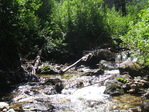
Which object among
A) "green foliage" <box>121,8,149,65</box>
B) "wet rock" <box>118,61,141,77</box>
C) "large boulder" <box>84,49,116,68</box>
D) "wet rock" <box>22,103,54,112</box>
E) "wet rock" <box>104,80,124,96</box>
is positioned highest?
"large boulder" <box>84,49,116,68</box>

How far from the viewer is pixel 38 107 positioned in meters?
5.93

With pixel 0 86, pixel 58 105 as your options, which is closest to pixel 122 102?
pixel 58 105

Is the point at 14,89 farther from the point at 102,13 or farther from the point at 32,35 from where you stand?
the point at 102,13

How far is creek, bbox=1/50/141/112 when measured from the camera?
19.8 feet

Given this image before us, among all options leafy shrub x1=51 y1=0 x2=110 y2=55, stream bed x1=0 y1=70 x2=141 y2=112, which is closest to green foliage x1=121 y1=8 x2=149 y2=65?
stream bed x1=0 y1=70 x2=141 y2=112

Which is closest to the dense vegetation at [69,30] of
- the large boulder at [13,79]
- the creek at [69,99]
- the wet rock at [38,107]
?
the large boulder at [13,79]

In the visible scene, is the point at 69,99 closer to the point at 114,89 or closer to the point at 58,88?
the point at 58,88

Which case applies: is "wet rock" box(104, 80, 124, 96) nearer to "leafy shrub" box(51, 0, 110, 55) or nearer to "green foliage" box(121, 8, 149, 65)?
"green foliage" box(121, 8, 149, 65)

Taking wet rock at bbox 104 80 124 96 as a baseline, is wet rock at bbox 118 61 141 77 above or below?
above

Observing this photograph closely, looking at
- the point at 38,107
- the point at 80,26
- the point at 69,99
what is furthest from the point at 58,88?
the point at 80,26

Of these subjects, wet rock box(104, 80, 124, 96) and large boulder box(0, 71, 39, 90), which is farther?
large boulder box(0, 71, 39, 90)

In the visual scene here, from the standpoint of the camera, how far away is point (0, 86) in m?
8.49

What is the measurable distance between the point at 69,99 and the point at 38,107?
64.5 inches

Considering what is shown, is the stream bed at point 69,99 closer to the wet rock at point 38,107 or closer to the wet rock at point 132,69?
the wet rock at point 38,107
